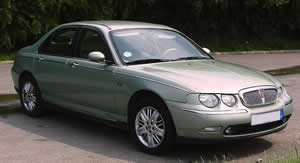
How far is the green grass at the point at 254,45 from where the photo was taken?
68.9 feet

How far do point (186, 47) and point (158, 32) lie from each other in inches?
17.5

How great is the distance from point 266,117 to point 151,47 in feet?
6.07

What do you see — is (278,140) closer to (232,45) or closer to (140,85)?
(140,85)

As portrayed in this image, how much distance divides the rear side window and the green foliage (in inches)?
312

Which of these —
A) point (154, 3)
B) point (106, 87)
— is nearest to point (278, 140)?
point (106, 87)

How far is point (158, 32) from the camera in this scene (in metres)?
7.45

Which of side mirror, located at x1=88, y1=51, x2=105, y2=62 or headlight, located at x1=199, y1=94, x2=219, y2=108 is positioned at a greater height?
side mirror, located at x1=88, y1=51, x2=105, y2=62

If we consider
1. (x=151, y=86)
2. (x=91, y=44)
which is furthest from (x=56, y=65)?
(x=151, y=86)

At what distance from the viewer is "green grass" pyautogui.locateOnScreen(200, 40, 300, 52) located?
21005mm

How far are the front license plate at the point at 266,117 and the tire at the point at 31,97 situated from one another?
11.9ft

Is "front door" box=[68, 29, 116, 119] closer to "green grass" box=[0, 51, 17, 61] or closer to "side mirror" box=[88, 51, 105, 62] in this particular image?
"side mirror" box=[88, 51, 105, 62]

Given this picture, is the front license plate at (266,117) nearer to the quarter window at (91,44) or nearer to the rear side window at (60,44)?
the quarter window at (91,44)

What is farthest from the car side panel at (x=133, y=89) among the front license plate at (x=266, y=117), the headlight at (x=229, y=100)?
the front license plate at (x=266, y=117)

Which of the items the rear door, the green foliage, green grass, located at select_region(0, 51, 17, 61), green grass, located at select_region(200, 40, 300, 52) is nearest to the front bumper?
the rear door
